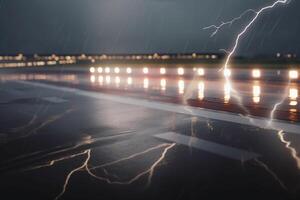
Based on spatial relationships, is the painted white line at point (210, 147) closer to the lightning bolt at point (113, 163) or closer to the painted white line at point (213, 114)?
the lightning bolt at point (113, 163)

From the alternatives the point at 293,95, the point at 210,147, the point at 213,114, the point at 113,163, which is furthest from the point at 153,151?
the point at 293,95

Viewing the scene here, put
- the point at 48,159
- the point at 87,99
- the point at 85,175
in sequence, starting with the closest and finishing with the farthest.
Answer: the point at 85,175 → the point at 48,159 → the point at 87,99

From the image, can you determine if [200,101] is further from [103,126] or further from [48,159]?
[48,159]

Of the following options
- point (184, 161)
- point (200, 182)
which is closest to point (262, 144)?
point (184, 161)

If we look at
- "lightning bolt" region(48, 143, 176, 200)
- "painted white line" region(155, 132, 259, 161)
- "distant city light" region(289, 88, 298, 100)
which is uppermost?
"distant city light" region(289, 88, 298, 100)

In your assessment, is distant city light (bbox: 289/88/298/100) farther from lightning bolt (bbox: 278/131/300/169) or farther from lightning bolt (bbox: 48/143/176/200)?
lightning bolt (bbox: 48/143/176/200)

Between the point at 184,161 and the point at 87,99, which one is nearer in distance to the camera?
the point at 184,161

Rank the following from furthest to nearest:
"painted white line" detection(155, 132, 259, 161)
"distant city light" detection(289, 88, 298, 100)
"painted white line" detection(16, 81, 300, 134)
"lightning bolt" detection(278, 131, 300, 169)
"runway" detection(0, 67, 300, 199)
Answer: "distant city light" detection(289, 88, 298, 100) → "painted white line" detection(16, 81, 300, 134) → "painted white line" detection(155, 132, 259, 161) → "lightning bolt" detection(278, 131, 300, 169) → "runway" detection(0, 67, 300, 199)

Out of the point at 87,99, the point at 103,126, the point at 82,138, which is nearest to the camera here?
the point at 82,138

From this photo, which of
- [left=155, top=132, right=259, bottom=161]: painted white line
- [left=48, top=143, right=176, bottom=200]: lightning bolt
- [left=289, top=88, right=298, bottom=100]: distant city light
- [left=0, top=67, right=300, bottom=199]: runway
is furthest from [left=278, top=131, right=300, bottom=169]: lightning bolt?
[left=289, top=88, right=298, bottom=100]: distant city light
